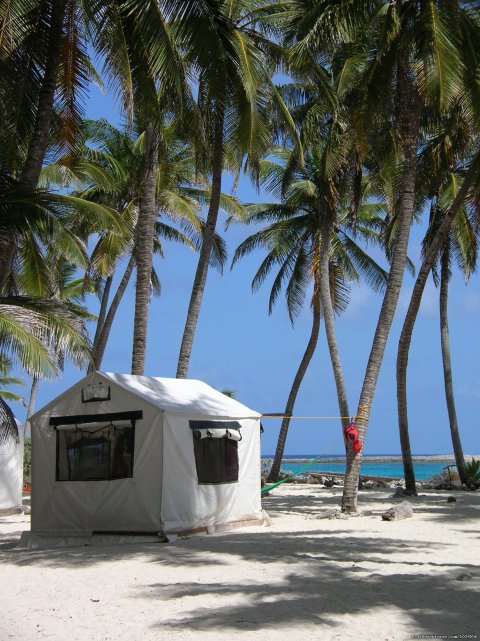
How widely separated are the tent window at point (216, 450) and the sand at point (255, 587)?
0.95 meters

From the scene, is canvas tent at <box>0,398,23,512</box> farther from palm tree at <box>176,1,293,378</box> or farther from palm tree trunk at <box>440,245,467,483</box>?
palm tree trunk at <box>440,245,467,483</box>

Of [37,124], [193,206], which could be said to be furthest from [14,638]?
[193,206]

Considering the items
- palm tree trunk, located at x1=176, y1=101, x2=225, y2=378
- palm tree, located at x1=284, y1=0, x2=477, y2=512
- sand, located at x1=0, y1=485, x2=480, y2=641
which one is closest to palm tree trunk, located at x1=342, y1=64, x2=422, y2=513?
palm tree, located at x1=284, y1=0, x2=477, y2=512

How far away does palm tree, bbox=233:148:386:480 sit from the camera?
19984 mm

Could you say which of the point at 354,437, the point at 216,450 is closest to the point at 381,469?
the point at 354,437

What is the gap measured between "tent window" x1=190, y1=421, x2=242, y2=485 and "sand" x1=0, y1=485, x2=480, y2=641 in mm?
952

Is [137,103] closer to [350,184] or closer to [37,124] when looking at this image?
[37,124]

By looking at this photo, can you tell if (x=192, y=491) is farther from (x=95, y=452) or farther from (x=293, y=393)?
(x=293, y=393)

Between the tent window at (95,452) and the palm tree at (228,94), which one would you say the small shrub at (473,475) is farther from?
the tent window at (95,452)

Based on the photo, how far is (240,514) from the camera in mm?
12109

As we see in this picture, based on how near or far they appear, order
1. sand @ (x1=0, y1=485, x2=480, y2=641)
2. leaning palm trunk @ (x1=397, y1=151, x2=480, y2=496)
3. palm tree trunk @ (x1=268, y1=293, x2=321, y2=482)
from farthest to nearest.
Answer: palm tree trunk @ (x1=268, y1=293, x2=321, y2=482) < leaning palm trunk @ (x1=397, y1=151, x2=480, y2=496) < sand @ (x1=0, y1=485, x2=480, y2=641)

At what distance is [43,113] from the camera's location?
11.0 meters

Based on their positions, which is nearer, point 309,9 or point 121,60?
point 121,60

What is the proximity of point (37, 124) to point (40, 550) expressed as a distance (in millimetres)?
5965
